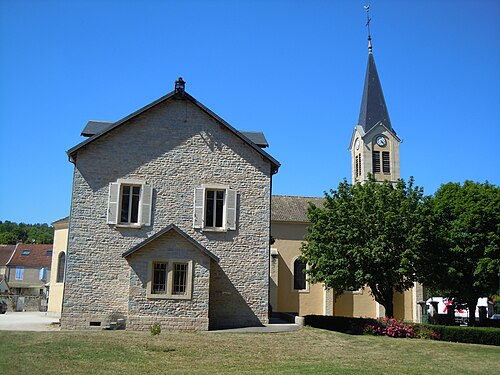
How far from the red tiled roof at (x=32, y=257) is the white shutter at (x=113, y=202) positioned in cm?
4780

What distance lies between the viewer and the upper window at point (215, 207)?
914 inches

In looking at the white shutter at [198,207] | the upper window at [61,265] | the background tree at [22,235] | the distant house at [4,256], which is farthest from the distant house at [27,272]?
the white shutter at [198,207]

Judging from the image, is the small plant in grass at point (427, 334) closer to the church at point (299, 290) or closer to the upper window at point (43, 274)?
the church at point (299, 290)

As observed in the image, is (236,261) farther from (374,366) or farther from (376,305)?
(376,305)

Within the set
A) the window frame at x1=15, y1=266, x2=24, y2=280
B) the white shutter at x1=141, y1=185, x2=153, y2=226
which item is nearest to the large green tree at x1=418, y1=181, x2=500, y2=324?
the white shutter at x1=141, y1=185, x2=153, y2=226

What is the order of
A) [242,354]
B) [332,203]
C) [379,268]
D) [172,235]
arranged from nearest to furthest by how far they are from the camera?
[242,354]
[172,235]
[379,268]
[332,203]

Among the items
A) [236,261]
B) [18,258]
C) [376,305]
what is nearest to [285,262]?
[376,305]

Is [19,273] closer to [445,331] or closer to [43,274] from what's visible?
[43,274]

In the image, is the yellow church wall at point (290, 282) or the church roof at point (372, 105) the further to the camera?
the church roof at point (372, 105)

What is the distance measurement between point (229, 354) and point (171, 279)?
6791 mm

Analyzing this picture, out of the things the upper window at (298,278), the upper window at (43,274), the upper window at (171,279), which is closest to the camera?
the upper window at (171,279)

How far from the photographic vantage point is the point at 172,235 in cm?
2131

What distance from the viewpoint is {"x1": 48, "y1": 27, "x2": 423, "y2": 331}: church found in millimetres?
21047

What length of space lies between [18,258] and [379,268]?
54.6 metres
